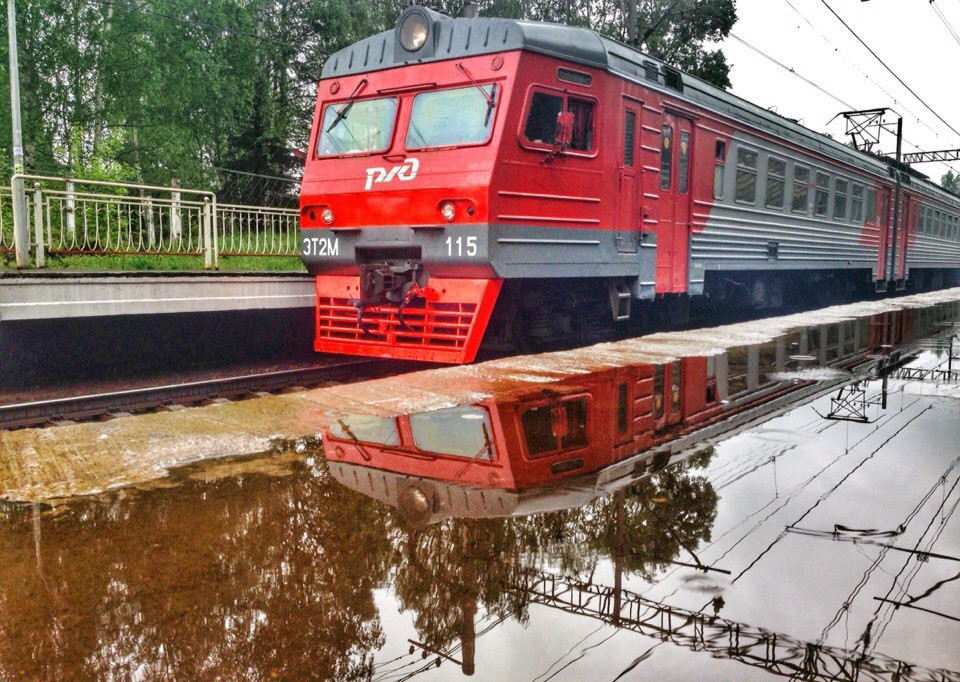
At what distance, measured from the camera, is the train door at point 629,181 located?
30.7ft

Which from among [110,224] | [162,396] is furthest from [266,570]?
[110,224]

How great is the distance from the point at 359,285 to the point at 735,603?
6203 mm

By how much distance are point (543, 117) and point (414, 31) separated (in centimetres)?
166

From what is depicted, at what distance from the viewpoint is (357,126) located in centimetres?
905

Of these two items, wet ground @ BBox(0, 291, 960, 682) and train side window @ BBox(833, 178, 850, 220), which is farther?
train side window @ BBox(833, 178, 850, 220)

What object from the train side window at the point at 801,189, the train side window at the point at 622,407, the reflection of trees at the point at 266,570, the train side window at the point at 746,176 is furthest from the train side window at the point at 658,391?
the train side window at the point at 801,189

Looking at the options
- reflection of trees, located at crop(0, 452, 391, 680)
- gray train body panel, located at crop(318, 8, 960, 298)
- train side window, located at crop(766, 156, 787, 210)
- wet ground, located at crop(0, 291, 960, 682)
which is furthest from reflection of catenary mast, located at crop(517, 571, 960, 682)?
train side window, located at crop(766, 156, 787, 210)

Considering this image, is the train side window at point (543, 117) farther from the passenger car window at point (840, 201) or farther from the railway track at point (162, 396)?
the passenger car window at point (840, 201)

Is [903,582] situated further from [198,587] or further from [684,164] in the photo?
[684,164]

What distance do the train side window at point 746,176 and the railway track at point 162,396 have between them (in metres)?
6.72

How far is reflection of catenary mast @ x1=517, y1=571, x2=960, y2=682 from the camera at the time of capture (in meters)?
2.45

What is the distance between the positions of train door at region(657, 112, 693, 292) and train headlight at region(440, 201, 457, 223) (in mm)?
3456

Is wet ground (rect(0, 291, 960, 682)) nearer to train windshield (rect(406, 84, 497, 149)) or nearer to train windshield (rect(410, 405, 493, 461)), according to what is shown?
train windshield (rect(410, 405, 493, 461))

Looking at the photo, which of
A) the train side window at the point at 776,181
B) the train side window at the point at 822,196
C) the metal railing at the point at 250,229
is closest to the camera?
the metal railing at the point at 250,229
